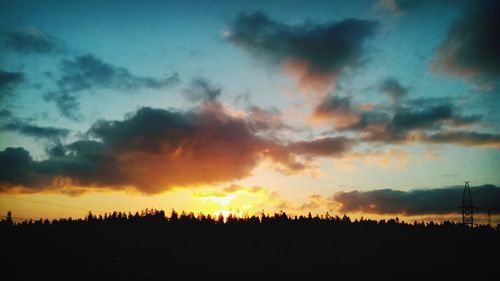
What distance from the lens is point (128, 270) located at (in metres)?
158

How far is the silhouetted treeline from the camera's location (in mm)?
157375

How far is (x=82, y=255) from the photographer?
165 meters

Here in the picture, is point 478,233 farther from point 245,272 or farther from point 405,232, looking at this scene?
point 245,272

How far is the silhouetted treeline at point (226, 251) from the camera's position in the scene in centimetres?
15738

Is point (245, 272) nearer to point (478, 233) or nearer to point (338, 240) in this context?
point (338, 240)

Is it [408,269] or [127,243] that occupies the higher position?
[127,243]

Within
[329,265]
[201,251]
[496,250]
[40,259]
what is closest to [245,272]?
[201,251]

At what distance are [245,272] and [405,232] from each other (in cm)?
8386

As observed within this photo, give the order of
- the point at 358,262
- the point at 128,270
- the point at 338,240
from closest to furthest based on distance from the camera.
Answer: the point at 128,270, the point at 358,262, the point at 338,240

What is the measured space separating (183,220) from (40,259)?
206 feet

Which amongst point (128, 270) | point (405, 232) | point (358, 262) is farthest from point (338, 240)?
point (128, 270)

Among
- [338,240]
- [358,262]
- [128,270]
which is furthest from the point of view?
[338,240]

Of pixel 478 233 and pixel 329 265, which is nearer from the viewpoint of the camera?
pixel 329 265

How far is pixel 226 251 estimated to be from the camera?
17888 cm
